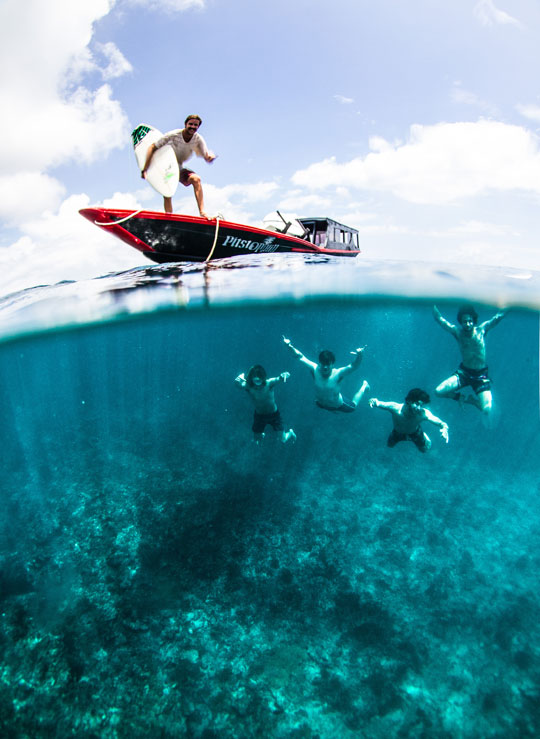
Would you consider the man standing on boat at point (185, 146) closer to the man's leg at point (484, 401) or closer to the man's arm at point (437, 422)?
the man's arm at point (437, 422)

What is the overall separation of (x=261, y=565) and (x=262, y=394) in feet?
12.8

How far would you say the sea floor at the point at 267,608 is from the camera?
4.83 metres

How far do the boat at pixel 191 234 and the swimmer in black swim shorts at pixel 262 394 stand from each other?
3552 mm

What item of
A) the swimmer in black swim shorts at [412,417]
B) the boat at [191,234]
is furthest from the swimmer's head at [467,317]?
the boat at [191,234]

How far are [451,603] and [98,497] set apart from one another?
27.7 ft

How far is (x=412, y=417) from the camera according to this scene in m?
8.05

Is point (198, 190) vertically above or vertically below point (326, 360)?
above

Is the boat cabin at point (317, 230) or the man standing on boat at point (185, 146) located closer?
the man standing on boat at point (185, 146)

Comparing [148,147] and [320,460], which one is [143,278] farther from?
[320,460]

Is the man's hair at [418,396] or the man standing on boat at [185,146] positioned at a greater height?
the man standing on boat at [185,146]

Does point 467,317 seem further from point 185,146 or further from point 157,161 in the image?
point 157,161

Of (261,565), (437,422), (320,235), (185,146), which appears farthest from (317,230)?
(261,565)

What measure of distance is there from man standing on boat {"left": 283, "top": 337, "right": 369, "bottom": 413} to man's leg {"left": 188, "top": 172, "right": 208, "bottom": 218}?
12.9 ft

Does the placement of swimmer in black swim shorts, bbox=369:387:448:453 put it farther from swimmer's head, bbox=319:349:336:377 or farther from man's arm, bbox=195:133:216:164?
man's arm, bbox=195:133:216:164
